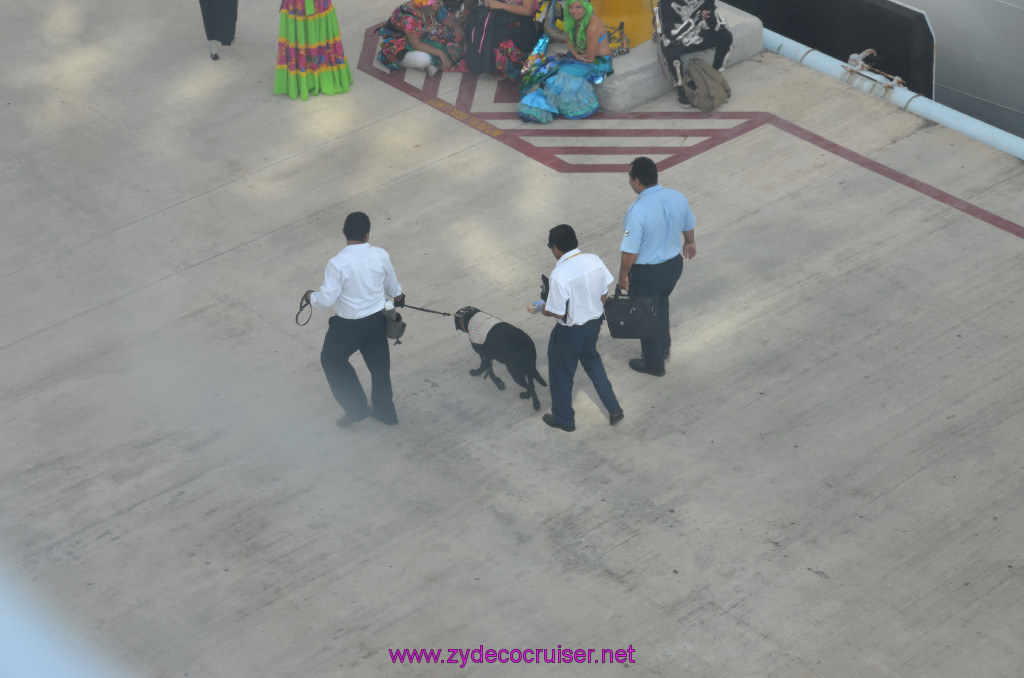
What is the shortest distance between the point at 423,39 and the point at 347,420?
16.9 ft

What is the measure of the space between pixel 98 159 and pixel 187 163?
0.81m

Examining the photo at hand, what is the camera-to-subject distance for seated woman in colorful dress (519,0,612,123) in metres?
10.5

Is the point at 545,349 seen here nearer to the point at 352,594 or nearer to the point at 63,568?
the point at 352,594

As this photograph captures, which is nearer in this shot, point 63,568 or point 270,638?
point 270,638

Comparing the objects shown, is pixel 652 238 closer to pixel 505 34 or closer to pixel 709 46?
pixel 709 46

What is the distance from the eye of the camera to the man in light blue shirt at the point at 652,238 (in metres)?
7.15

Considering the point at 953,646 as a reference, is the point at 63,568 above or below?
below

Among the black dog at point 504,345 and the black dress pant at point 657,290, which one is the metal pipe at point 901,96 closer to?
the black dress pant at point 657,290

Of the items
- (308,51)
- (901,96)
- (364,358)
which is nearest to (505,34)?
(308,51)

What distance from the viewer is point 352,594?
6336mm

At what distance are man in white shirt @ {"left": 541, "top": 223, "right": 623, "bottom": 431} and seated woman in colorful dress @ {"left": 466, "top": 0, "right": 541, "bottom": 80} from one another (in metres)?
4.45

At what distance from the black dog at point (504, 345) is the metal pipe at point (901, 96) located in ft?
15.8

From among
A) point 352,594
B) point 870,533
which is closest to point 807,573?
point 870,533

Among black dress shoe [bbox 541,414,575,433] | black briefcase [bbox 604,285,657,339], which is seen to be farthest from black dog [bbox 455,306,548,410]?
black briefcase [bbox 604,285,657,339]
